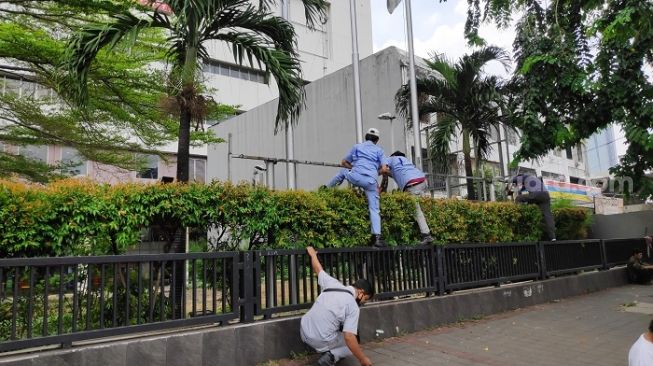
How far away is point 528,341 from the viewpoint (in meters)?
6.46

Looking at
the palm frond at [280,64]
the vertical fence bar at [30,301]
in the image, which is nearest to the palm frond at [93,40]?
the palm frond at [280,64]

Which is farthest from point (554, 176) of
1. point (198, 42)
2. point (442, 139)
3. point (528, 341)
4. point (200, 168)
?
point (198, 42)

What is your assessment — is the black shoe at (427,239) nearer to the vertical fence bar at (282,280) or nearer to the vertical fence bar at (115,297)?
the vertical fence bar at (282,280)

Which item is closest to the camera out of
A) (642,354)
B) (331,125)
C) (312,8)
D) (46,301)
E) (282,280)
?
(642,354)

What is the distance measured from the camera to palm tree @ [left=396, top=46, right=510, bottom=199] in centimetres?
1369

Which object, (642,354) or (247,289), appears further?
(247,289)

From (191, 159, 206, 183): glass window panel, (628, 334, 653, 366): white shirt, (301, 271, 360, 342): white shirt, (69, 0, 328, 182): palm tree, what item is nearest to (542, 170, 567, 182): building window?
(191, 159, 206, 183): glass window panel

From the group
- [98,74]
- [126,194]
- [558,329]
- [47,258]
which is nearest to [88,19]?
[98,74]

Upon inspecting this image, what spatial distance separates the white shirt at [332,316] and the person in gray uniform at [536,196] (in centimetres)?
758

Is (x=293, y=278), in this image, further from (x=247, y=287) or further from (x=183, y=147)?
(x=183, y=147)

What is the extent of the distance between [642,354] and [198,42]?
632 cm

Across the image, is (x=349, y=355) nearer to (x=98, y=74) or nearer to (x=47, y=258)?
(x=47, y=258)

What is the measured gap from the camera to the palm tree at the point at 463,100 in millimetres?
13688

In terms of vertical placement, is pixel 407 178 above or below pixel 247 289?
above
